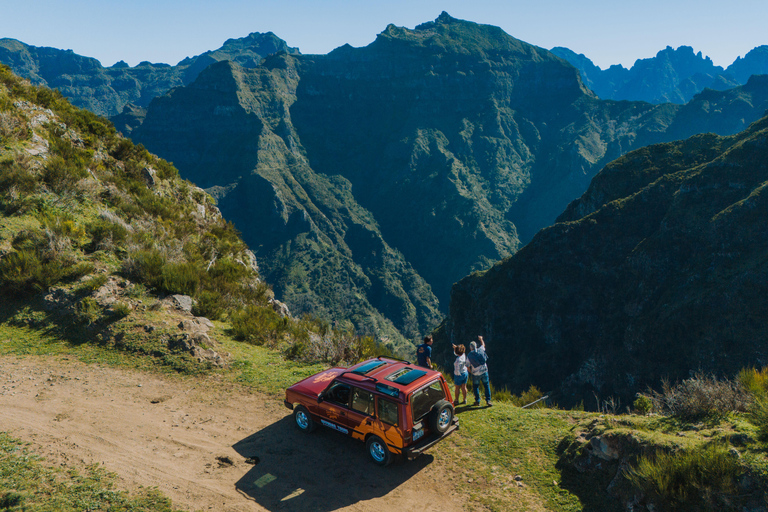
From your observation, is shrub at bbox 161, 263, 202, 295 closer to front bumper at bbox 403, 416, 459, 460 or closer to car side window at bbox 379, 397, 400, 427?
car side window at bbox 379, 397, 400, 427

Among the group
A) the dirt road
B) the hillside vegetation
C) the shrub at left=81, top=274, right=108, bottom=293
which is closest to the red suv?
the dirt road

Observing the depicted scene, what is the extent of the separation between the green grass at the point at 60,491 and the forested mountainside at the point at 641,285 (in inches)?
1847

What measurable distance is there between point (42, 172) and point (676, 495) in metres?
21.4

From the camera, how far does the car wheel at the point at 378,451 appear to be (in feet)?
27.2

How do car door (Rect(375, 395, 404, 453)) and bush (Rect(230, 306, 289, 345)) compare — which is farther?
bush (Rect(230, 306, 289, 345))

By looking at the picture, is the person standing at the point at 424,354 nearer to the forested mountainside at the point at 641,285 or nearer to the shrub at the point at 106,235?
the shrub at the point at 106,235

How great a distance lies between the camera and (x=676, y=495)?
6207 millimetres

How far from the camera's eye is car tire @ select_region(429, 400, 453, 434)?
836 centimetres

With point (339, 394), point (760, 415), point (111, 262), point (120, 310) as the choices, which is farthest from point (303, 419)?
point (111, 262)

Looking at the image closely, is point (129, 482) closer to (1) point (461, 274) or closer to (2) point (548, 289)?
(2) point (548, 289)

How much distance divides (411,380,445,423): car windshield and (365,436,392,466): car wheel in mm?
850

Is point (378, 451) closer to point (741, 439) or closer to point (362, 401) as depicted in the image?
point (362, 401)

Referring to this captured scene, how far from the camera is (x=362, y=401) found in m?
8.63

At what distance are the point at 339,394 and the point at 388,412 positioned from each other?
4.48ft
